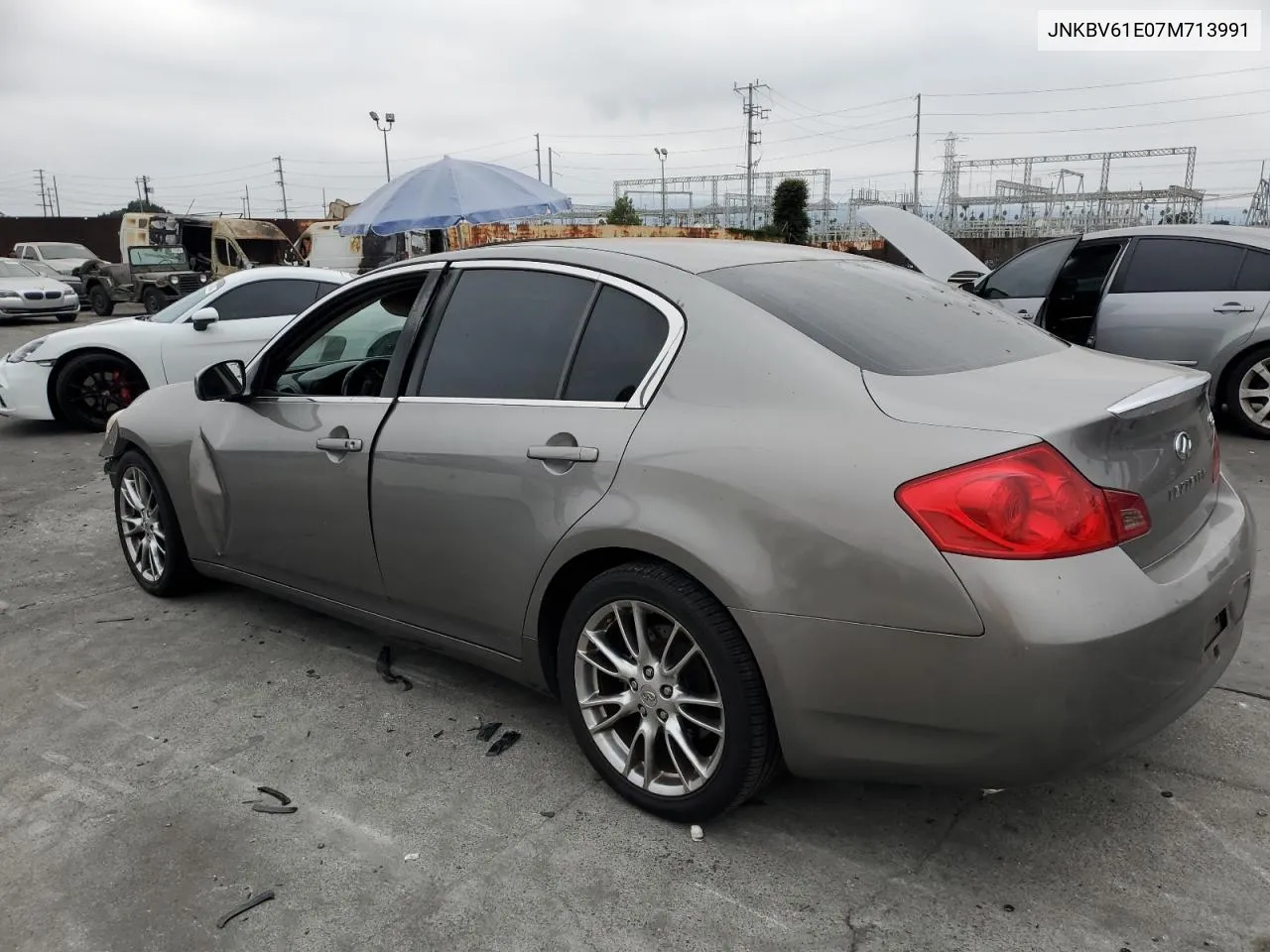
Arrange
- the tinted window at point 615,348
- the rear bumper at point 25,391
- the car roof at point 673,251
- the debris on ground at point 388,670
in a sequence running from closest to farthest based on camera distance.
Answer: the tinted window at point 615,348, the car roof at point 673,251, the debris on ground at point 388,670, the rear bumper at point 25,391

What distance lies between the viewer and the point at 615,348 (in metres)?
2.78

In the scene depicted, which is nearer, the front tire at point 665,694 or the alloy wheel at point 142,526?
the front tire at point 665,694

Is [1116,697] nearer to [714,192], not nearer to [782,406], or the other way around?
[782,406]

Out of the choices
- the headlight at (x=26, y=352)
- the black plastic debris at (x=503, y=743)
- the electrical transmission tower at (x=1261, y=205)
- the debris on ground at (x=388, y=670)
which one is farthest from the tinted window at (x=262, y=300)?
the electrical transmission tower at (x=1261, y=205)

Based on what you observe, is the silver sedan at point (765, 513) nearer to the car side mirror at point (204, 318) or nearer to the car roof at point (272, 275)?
the car side mirror at point (204, 318)

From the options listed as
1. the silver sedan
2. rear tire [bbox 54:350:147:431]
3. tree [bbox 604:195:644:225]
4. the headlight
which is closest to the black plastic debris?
the silver sedan

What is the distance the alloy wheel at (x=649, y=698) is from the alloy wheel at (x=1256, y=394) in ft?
21.2

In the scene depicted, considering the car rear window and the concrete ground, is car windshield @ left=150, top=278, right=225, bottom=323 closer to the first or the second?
the concrete ground

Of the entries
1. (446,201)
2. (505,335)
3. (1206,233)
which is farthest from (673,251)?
(446,201)

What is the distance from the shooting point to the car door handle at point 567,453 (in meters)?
2.66

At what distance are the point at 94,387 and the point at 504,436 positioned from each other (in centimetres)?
760

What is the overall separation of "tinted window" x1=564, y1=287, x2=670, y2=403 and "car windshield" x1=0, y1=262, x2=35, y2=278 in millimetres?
21378

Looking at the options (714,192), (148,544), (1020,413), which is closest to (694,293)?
(1020,413)

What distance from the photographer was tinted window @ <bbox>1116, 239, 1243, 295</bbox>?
23.7 feet
